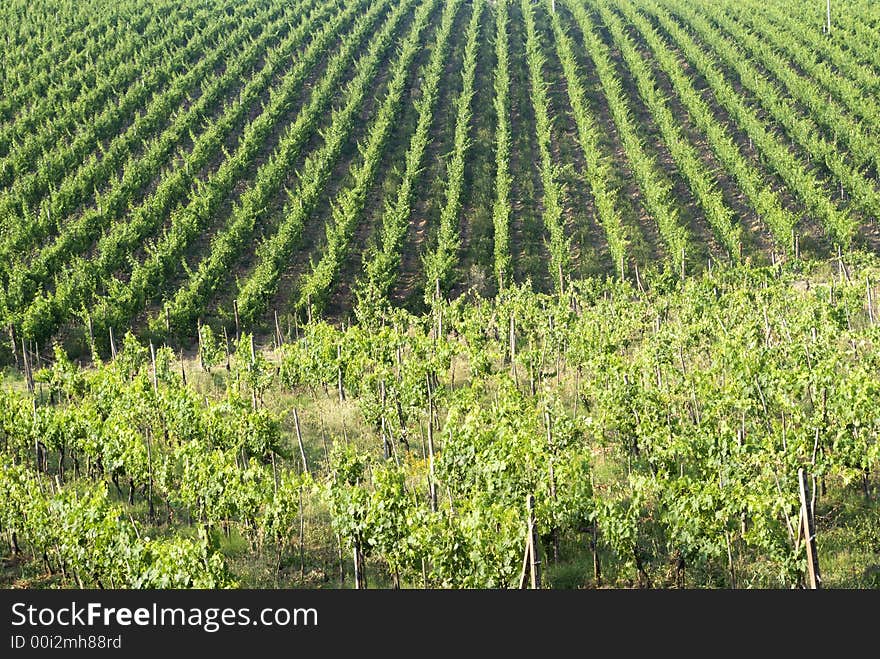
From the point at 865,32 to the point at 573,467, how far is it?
46313 millimetres

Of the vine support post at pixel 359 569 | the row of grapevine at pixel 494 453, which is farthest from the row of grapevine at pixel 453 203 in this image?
the vine support post at pixel 359 569

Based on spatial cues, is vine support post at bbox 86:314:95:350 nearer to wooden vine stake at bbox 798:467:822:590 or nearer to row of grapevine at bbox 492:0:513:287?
row of grapevine at bbox 492:0:513:287

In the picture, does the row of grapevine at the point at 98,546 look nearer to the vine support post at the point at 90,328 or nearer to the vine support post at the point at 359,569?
the vine support post at the point at 359,569

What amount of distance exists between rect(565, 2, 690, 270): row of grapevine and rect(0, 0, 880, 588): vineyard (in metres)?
0.24

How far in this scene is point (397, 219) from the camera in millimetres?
36469

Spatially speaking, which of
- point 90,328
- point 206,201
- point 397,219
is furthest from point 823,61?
point 90,328

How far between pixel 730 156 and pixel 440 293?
1503cm

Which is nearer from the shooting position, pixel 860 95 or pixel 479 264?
pixel 479 264

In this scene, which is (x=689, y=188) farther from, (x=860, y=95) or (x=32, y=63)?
(x=32, y=63)

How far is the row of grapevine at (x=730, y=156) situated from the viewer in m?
34.8

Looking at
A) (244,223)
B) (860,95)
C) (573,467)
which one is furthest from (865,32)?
(573,467)

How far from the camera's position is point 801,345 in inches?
838

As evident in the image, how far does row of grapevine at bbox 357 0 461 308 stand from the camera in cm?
3303

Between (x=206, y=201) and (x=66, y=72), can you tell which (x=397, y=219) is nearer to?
(x=206, y=201)
